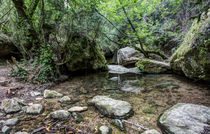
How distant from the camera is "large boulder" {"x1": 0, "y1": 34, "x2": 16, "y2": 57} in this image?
22.1 feet

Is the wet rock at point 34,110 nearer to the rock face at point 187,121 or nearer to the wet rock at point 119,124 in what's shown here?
the wet rock at point 119,124

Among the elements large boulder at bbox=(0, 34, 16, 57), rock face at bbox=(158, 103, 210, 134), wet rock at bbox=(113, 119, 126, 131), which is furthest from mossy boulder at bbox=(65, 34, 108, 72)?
rock face at bbox=(158, 103, 210, 134)

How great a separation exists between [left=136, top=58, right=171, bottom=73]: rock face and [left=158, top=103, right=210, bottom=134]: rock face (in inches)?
201

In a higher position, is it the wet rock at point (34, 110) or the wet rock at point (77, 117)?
the wet rock at point (34, 110)

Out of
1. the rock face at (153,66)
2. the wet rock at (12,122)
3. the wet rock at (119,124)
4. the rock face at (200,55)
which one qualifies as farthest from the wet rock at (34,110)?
the rock face at (153,66)

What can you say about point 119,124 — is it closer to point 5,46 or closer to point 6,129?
point 6,129

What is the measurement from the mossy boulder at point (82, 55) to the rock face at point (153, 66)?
314cm

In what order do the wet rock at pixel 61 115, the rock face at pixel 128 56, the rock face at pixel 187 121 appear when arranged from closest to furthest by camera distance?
the rock face at pixel 187 121, the wet rock at pixel 61 115, the rock face at pixel 128 56

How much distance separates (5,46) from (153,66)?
10039 mm

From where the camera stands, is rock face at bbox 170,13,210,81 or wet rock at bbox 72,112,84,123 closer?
wet rock at bbox 72,112,84,123

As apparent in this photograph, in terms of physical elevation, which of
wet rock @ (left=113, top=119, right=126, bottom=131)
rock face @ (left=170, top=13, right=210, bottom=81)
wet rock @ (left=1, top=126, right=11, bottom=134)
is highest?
rock face @ (left=170, top=13, right=210, bottom=81)

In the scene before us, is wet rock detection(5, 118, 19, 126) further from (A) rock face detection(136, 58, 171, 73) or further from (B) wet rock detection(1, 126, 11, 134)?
(A) rock face detection(136, 58, 171, 73)

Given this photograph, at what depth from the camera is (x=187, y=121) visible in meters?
1.79

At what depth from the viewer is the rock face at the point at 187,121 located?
5.38 feet
